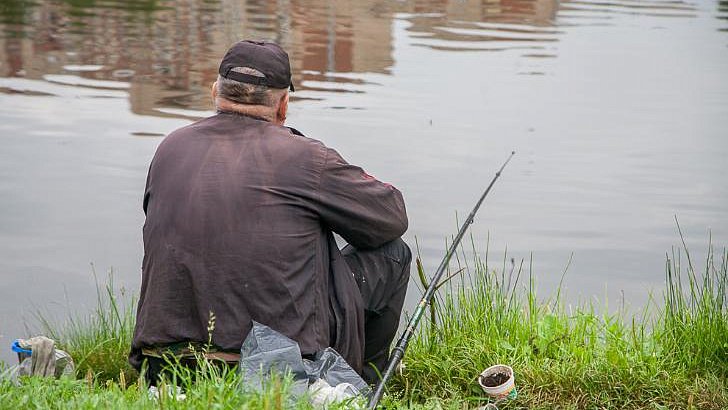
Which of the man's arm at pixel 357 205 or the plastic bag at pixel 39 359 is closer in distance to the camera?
the man's arm at pixel 357 205

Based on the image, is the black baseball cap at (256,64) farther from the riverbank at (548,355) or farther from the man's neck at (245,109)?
the riverbank at (548,355)

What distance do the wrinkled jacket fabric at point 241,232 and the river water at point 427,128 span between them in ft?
5.89

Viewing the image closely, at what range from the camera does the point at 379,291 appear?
13.0ft

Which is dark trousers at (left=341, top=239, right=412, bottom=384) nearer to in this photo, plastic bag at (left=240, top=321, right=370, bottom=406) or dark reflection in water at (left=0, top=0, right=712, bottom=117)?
plastic bag at (left=240, top=321, right=370, bottom=406)

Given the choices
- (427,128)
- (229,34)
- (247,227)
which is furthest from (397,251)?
(229,34)

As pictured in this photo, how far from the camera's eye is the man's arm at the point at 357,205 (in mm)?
3588

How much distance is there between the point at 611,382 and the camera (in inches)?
163

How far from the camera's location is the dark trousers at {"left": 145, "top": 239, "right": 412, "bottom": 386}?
392cm

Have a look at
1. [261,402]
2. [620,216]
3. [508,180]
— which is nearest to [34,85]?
[508,180]

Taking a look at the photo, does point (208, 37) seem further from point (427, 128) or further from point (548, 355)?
point (548, 355)

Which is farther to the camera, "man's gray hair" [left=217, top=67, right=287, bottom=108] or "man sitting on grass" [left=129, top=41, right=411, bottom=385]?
"man's gray hair" [left=217, top=67, right=287, bottom=108]

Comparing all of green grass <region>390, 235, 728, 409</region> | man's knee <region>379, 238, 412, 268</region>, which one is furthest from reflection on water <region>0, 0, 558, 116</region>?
man's knee <region>379, 238, 412, 268</region>

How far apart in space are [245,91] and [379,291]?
2.86 feet

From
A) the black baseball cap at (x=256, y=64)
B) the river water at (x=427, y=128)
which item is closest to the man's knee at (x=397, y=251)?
the black baseball cap at (x=256, y=64)
